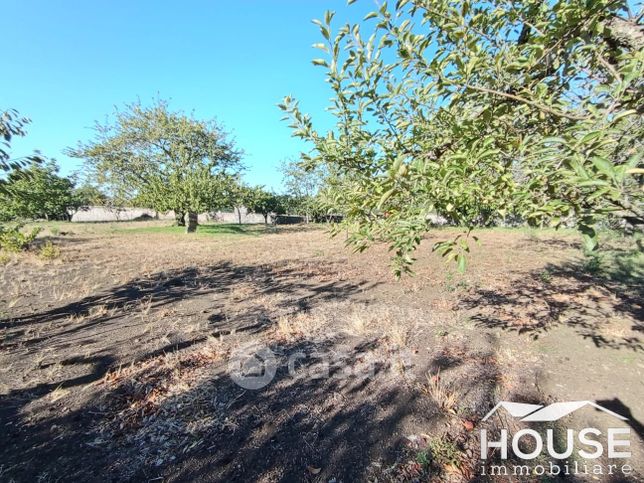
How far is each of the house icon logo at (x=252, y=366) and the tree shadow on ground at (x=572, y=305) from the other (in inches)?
145

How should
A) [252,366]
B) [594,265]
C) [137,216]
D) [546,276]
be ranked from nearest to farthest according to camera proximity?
1. [252,366]
2. [546,276]
3. [594,265]
4. [137,216]

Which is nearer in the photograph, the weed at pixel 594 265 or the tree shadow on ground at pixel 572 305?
the tree shadow on ground at pixel 572 305

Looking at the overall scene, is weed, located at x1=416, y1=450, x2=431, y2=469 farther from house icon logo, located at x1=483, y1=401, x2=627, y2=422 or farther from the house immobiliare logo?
house icon logo, located at x1=483, y1=401, x2=627, y2=422

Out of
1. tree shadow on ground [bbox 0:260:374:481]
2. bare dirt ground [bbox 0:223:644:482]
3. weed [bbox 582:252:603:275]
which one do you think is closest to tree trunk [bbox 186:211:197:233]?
tree shadow on ground [bbox 0:260:374:481]

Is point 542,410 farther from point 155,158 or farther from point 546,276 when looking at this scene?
point 155,158

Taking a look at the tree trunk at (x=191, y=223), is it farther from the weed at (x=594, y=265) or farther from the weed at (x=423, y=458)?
the weed at (x=423, y=458)

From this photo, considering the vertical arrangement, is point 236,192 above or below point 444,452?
above

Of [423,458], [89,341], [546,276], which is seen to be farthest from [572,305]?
[89,341]

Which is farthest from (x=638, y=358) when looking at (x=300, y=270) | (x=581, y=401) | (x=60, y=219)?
(x=60, y=219)

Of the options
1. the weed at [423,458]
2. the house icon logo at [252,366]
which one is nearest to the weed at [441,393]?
the weed at [423,458]

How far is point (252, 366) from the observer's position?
393cm

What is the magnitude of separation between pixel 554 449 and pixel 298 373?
8.46 ft

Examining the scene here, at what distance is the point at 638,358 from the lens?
161 inches

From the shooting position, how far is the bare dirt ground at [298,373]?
8.34 ft
